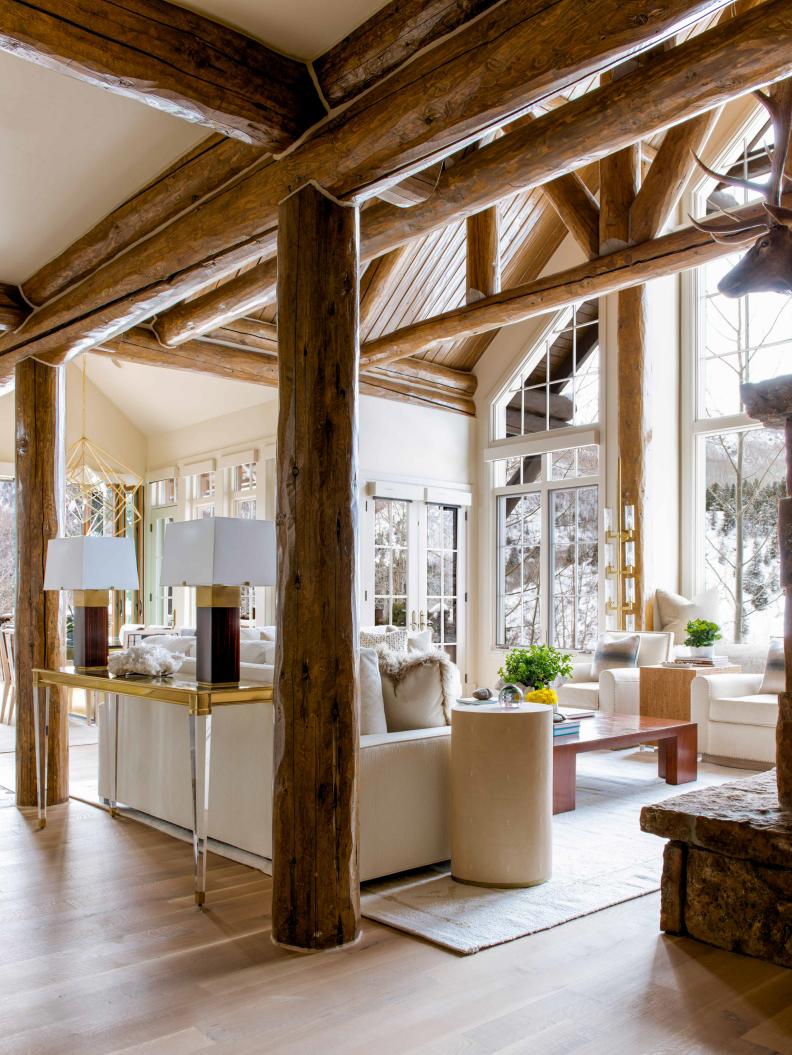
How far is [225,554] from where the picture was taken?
3.41m

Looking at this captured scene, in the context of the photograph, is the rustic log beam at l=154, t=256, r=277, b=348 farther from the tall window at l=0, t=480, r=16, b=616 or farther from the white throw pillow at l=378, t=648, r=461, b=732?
the tall window at l=0, t=480, r=16, b=616

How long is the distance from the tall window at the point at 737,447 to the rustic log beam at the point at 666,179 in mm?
1494

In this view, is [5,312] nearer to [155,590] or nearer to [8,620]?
[8,620]

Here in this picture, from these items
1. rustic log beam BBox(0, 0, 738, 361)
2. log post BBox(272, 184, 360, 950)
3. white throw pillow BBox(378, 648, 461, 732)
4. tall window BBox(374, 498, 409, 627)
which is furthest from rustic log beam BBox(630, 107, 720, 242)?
tall window BBox(374, 498, 409, 627)

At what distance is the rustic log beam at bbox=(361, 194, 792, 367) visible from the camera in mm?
5719

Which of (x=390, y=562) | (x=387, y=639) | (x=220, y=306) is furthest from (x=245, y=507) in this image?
(x=387, y=639)

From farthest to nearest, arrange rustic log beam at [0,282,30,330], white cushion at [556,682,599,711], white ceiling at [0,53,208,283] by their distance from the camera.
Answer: white cushion at [556,682,599,711], rustic log beam at [0,282,30,330], white ceiling at [0,53,208,283]

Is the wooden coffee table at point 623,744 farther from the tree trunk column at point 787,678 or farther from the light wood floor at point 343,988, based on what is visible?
the tree trunk column at point 787,678

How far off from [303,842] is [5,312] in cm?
365

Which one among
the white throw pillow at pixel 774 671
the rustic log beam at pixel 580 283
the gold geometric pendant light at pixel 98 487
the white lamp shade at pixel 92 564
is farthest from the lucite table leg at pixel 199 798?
the gold geometric pendant light at pixel 98 487

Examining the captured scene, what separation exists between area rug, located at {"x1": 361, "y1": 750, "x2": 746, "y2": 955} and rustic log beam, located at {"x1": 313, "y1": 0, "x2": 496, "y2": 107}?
2780 millimetres

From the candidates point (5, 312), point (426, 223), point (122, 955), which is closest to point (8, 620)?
point (5, 312)

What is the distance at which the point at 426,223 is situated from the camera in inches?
198

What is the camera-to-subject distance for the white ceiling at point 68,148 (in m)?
3.30
